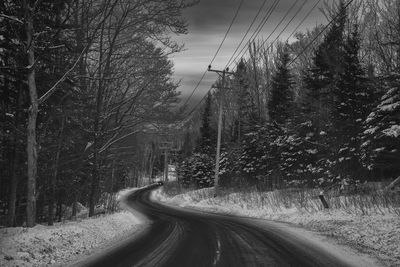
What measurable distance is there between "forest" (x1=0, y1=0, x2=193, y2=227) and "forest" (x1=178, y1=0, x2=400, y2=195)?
23.5 feet

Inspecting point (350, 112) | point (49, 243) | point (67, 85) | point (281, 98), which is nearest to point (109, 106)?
point (67, 85)

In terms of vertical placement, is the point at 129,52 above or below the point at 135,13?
below

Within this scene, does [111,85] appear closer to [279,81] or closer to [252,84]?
[279,81]

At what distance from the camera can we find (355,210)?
1589 centimetres

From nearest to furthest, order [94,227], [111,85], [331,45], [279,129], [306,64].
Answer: [94,227] → [111,85] → [331,45] → [279,129] → [306,64]

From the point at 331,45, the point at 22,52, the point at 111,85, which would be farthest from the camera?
the point at 331,45

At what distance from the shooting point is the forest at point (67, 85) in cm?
1239

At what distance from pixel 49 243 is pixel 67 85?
713cm

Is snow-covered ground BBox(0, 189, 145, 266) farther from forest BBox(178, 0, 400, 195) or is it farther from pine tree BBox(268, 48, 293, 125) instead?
pine tree BBox(268, 48, 293, 125)

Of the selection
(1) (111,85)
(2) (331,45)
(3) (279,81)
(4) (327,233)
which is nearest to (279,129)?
(3) (279,81)

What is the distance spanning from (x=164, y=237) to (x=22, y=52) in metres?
7.10

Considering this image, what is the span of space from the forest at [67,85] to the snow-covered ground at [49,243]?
4.03 ft

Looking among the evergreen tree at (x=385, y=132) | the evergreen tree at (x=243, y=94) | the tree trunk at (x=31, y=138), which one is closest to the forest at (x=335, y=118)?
the evergreen tree at (x=385, y=132)

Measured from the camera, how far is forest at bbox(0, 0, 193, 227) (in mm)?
12391
